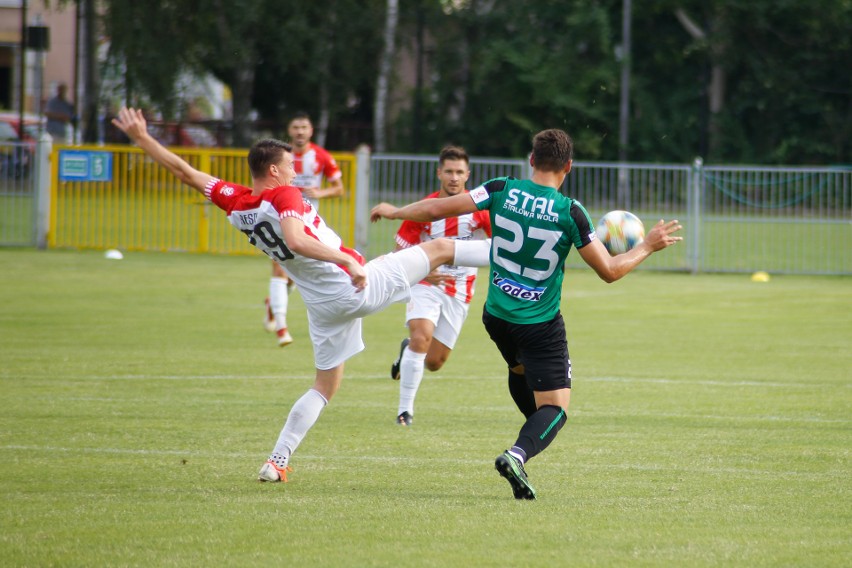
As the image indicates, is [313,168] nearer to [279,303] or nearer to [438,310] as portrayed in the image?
[279,303]

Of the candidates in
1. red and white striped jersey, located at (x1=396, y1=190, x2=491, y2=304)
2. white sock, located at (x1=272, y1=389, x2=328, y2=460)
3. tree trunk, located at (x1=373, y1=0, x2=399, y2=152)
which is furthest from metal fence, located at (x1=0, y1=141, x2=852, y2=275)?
white sock, located at (x1=272, y1=389, x2=328, y2=460)

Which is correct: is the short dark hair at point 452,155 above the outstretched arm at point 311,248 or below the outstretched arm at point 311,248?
above

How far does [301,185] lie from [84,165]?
8.80m

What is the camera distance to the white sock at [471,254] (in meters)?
7.34

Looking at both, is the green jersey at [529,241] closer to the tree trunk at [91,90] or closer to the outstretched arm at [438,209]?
the outstretched arm at [438,209]

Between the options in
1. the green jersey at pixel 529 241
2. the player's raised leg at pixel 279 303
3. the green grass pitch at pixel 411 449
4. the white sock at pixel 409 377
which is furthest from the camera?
the player's raised leg at pixel 279 303

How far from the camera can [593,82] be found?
120ft

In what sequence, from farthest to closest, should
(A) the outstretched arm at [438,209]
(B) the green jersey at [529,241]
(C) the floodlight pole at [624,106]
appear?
1. (C) the floodlight pole at [624,106]
2. (A) the outstretched arm at [438,209]
3. (B) the green jersey at [529,241]

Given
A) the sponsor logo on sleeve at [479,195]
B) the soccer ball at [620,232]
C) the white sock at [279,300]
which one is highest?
the sponsor logo on sleeve at [479,195]

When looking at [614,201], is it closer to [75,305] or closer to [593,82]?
[75,305]

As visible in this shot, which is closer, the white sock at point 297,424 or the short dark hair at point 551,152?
the short dark hair at point 551,152

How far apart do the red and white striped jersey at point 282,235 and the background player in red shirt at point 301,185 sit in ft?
13.6

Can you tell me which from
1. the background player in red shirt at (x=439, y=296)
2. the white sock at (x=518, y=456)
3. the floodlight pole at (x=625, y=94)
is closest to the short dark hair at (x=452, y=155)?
the background player in red shirt at (x=439, y=296)

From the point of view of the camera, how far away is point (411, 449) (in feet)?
25.7
